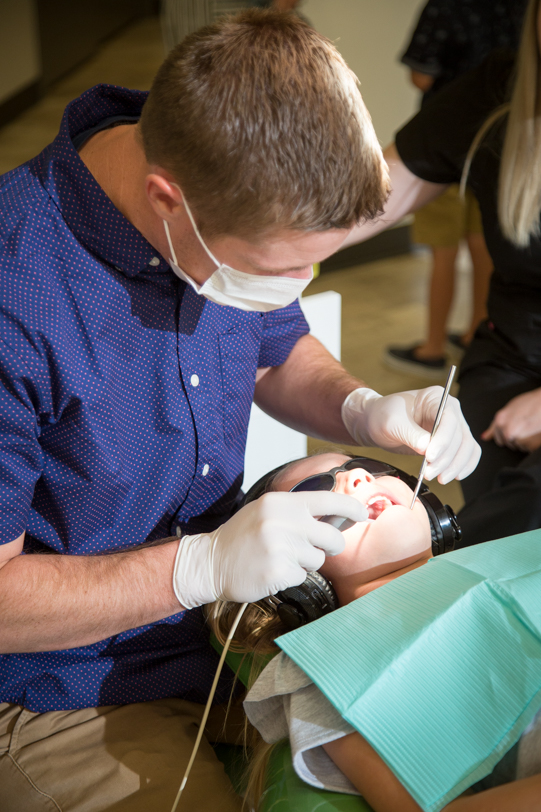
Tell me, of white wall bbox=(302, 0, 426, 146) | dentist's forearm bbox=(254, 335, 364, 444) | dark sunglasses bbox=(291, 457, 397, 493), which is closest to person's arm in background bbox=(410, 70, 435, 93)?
white wall bbox=(302, 0, 426, 146)

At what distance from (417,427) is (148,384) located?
496 mm

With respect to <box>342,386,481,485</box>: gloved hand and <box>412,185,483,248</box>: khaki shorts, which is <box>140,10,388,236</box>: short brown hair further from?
<box>412,185,483,248</box>: khaki shorts

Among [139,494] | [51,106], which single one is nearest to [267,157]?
[139,494]

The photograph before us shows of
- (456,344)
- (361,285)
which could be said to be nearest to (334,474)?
(456,344)

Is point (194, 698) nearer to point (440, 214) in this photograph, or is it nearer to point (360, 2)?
point (440, 214)

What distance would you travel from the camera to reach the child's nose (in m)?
1.21

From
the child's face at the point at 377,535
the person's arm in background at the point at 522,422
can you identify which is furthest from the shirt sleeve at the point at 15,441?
the person's arm in background at the point at 522,422

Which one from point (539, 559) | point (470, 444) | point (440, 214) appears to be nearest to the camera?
point (539, 559)

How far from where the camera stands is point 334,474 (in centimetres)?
121

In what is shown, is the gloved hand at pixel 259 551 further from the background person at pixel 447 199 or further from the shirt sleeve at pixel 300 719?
the background person at pixel 447 199

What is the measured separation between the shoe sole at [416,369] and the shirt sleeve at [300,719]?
7.83 feet

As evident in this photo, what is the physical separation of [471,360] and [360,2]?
2.80m

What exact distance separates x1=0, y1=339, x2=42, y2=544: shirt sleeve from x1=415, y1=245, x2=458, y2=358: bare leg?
2.59 m

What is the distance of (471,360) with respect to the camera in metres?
1.87
